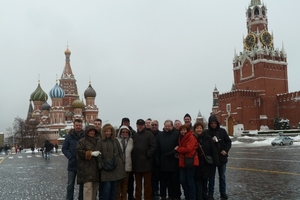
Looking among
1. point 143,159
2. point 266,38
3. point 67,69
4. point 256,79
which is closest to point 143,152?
point 143,159

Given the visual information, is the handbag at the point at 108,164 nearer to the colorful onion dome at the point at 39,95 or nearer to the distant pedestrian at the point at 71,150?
the distant pedestrian at the point at 71,150

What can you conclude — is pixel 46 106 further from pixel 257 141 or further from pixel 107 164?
pixel 107 164

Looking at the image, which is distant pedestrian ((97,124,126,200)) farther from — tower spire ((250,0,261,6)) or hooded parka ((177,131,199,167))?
tower spire ((250,0,261,6))

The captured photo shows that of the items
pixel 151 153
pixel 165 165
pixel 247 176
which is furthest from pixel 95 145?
pixel 247 176

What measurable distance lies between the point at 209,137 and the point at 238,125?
58.9m

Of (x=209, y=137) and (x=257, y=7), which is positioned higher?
(x=257, y=7)

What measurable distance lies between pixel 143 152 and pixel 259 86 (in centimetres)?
6226

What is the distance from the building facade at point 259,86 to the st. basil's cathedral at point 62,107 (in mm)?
28730

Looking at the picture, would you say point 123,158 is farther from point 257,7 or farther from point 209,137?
point 257,7

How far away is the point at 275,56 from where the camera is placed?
68.4 m

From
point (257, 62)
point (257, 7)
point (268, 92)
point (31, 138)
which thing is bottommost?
point (31, 138)

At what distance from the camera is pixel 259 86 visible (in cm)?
6619

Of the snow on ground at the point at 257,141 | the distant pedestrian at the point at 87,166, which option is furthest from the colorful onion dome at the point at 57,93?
the distant pedestrian at the point at 87,166

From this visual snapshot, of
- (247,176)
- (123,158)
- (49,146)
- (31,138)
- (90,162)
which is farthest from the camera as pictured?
(31,138)
